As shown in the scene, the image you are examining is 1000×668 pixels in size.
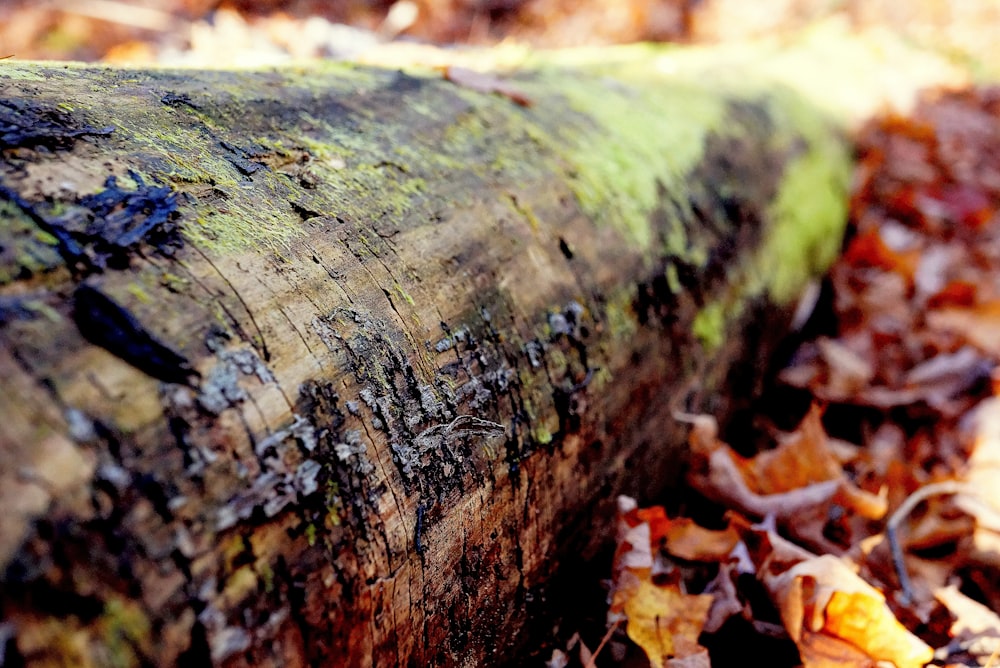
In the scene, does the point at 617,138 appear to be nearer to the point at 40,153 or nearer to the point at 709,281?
the point at 709,281

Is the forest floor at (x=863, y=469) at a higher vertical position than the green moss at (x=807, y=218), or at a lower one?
lower

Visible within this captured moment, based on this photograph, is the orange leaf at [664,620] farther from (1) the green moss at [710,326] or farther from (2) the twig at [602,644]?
(1) the green moss at [710,326]

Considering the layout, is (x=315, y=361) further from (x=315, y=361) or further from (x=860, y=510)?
(x=860, y=510)

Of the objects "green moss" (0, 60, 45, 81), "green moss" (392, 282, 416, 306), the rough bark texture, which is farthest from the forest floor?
"green moss" (392, 282, 416, 306)

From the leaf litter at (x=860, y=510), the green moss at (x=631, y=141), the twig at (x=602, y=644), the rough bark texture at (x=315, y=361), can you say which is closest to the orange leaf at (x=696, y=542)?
the leaf litter at (x=860, y=510)

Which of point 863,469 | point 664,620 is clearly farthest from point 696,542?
point 863,469

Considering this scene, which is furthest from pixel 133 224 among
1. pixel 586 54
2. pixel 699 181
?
pixel 586 54
